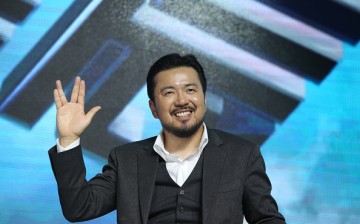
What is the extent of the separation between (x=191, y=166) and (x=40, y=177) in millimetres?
1254

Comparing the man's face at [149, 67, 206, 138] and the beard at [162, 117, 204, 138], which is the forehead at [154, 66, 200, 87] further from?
the beard at [162, 117, 204, 138]

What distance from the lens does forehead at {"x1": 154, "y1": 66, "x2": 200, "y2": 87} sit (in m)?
1.68

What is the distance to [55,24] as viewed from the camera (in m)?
2.75

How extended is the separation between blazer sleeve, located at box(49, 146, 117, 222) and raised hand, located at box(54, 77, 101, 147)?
0.04 metres

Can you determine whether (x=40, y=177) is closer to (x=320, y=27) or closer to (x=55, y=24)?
(x=55, y=24)

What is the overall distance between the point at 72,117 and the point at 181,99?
34 cm

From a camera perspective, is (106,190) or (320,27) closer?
(106,190)

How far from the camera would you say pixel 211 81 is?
2730mm

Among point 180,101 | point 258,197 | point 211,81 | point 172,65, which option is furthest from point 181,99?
point 211,81

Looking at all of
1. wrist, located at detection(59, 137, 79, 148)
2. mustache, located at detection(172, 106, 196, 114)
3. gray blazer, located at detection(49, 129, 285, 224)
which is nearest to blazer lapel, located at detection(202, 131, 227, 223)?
gray blazer, located at detection(49, 129, 285, 224)

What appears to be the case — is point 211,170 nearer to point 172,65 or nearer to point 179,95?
point 179,95

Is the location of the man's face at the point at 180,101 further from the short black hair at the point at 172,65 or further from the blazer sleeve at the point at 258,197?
the blazer sleeve at the point at 258,197

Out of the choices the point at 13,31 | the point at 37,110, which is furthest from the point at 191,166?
the point at 13,31

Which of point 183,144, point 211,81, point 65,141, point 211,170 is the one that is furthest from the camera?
point 211,81
